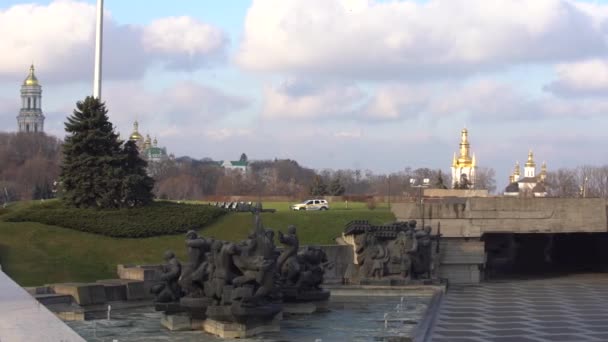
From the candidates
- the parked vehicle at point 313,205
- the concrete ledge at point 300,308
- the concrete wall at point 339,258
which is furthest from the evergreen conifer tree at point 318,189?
the concrete ledge at point 300,308

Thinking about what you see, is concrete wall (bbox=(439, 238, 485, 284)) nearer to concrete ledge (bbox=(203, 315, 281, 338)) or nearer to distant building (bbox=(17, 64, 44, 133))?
concrete ledge (bbox=(203, 315, 281, 338))

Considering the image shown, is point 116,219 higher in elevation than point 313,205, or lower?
lower

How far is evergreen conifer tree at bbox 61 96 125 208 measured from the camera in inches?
1201

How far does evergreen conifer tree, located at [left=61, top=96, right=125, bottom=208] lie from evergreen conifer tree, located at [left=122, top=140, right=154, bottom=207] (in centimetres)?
25

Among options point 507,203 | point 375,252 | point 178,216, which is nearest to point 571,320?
point 375,252

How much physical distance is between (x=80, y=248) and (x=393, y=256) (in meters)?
9.55

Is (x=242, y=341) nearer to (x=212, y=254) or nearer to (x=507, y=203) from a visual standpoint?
(x=212, y=254)

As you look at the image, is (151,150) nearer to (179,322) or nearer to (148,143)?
(148,143)

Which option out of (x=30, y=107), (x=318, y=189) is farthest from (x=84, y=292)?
(x=30, y=107)

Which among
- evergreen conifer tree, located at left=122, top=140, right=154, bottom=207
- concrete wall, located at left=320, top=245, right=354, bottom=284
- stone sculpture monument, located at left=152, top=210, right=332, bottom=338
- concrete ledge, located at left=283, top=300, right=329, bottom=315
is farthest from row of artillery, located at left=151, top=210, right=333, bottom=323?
evergreen conifer tree, located at left=122, top=140, right=154, bottom=207

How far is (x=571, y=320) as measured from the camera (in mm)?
19828

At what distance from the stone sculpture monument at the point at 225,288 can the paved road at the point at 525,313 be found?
3.16 meters

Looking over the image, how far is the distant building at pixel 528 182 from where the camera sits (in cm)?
8619

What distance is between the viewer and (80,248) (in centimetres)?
2794
